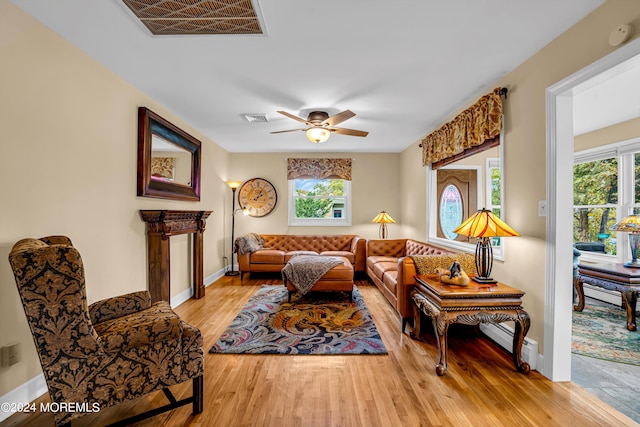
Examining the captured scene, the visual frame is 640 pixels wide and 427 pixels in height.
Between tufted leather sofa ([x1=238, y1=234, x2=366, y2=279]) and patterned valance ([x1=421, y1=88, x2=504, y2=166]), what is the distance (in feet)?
7.15

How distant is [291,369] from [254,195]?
428 centimetres

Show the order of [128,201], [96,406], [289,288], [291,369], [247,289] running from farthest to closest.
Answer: [247,289] → [289,288] → [128,201] → [291,369] → [96,406]

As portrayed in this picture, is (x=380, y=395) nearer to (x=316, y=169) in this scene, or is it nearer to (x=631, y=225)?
(x=631, y=225)

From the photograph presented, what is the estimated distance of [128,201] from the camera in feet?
9.46

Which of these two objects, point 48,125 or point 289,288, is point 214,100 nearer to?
point 48,125

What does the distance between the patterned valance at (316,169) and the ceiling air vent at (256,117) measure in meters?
2.10

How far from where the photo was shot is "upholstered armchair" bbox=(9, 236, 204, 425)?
1.34 metres

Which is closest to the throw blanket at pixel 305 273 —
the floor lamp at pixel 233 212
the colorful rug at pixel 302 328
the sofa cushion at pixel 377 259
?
the colorful rug at pixel 302 328

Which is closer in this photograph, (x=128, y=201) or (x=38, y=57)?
(x=38, y=57)

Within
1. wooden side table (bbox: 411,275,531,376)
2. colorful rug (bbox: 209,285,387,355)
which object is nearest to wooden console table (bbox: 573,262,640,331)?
wooden side table (bbox: 411,275,531,376)

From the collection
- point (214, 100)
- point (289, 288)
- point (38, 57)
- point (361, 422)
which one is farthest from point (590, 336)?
point (38, 57)

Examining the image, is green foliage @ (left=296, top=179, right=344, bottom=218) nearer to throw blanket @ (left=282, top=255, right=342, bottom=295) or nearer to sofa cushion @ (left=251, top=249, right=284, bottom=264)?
sofa cushion @ (left=251, top=249, right=284, bottom=264)

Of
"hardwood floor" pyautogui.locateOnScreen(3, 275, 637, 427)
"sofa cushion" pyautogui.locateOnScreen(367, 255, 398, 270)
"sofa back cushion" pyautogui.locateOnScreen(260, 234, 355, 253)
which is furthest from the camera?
"sofa back cushion" pyautogui.locateOnScreen(260, 234, 355, 253)

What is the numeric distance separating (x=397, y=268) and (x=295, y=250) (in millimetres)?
2900
